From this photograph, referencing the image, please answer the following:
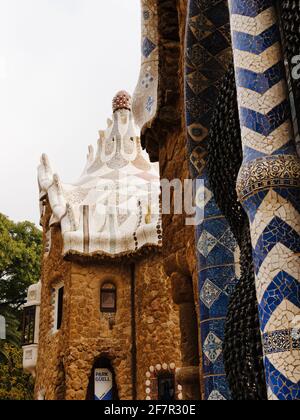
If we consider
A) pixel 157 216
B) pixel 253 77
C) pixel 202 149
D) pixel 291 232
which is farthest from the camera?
pixel 157 216

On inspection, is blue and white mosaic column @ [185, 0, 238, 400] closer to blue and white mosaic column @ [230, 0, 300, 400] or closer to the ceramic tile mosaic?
the ceramic tile mosaic

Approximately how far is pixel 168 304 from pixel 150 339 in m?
0.79

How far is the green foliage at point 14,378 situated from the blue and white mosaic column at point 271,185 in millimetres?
16811

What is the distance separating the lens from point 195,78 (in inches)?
193

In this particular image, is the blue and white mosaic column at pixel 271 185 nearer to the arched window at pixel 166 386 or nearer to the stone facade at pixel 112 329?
the arched window at pixel 166 386

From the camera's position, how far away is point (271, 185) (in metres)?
2.77

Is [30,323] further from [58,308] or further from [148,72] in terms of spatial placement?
[148,72]

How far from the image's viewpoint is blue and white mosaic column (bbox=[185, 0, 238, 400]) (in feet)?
14.0

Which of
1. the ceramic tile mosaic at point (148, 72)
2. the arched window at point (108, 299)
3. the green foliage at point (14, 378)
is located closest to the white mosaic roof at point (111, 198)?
the arched window at point (108, 299)

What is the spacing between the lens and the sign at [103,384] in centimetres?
1279

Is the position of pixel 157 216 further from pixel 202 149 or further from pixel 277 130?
pixel 277 130

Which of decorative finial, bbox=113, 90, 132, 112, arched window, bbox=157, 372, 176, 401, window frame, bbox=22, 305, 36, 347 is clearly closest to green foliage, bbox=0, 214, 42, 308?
window frame, bbox=22, 305, 36, 347

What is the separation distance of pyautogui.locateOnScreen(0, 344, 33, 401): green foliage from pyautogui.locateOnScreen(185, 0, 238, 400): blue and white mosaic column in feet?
49.8

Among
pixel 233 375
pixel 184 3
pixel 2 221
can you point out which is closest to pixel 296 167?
pixel 233 375
